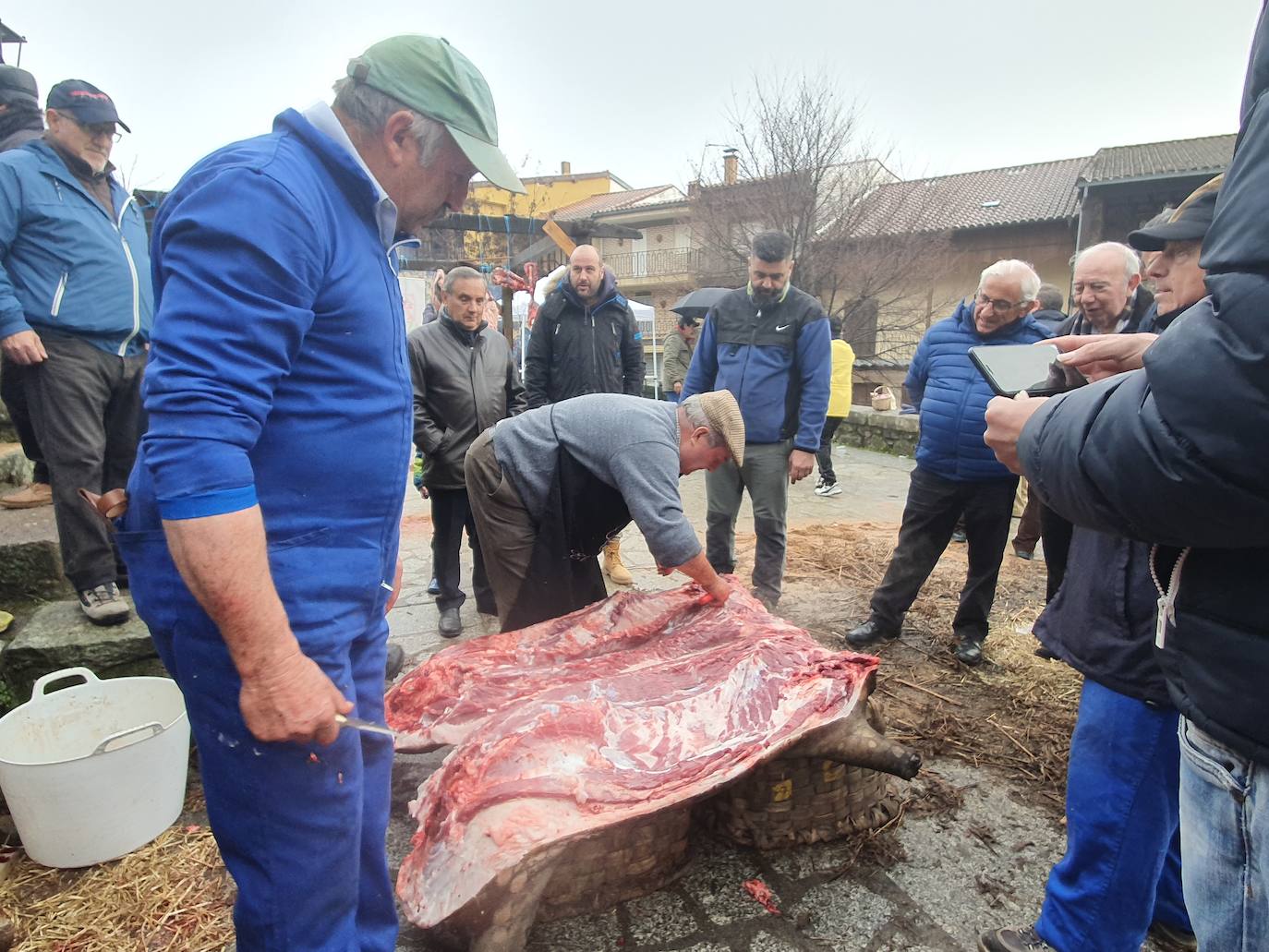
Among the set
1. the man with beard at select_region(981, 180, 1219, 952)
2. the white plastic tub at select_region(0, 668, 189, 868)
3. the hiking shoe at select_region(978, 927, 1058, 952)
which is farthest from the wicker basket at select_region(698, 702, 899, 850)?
the white plastic tub at select_region(0, 668, 189, 868)

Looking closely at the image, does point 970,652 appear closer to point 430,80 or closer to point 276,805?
point 276,805

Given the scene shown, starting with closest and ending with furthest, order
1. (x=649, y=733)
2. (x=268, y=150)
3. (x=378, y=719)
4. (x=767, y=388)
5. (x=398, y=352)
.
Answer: (x=268, y=150) < (x=398, y=352) < (x=378, y=719) < (x=649, y=733) < (x=767, y=388)

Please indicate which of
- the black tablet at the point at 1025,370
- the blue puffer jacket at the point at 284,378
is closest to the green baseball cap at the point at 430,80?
the blue puffer jacket at the point at 284,378

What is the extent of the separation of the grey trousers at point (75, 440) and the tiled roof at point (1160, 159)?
21563mm

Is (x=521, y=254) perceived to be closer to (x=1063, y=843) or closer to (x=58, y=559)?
(x=58, y=559)

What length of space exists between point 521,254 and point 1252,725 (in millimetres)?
9759

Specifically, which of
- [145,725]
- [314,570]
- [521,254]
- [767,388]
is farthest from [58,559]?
[521,254]

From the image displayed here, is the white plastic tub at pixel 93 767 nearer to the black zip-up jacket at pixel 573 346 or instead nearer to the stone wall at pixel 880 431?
the black zip-up jacket at pixel 573 346

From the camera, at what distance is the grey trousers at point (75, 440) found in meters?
3.00

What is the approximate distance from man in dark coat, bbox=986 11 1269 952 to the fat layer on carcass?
107 cm

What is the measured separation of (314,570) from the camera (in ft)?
4.32

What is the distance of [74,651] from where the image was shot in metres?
2.86

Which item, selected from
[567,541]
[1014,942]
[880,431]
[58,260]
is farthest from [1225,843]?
[880,431]

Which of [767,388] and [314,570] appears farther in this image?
[767,388]
